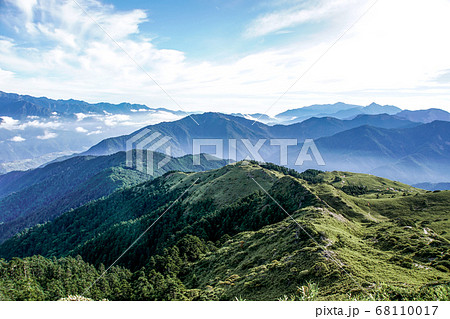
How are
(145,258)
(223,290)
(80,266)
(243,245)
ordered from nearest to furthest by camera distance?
(223,290), (243,245), (80,266), (145,258)

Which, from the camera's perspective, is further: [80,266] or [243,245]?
[80,266]

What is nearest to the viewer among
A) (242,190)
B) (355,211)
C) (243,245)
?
(243,245)

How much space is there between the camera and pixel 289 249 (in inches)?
1647

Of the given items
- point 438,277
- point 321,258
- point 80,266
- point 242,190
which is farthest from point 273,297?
point 242,190

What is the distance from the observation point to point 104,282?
6019 centimetres

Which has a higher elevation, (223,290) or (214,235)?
(223,290)

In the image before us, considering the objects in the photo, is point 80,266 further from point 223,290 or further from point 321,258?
point 321,258

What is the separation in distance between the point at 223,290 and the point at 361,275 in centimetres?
2040

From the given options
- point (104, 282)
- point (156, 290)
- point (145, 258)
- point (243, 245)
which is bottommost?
point (145, 258)

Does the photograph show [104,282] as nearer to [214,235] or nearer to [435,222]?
[214,235]

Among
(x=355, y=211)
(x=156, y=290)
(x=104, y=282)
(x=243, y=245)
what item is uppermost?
(x=355, y=211)

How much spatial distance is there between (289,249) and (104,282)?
157 feet

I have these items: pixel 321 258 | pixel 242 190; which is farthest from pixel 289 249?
pixel 242 190

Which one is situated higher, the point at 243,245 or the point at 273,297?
the point at 273,297
